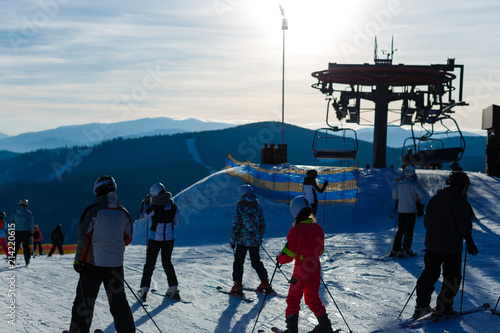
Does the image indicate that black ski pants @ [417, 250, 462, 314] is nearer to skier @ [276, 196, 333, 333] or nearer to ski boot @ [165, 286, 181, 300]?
skier @ [276, 196, 333, 333]

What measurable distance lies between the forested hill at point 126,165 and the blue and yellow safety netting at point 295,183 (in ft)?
293

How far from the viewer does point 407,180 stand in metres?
10.6

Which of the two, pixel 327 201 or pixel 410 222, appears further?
pixel 327 201

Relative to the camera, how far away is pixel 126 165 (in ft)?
552

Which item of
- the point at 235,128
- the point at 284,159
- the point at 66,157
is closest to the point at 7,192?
the point at 66,157

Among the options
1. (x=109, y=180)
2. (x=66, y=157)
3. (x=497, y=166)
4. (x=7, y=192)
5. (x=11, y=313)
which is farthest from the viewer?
(x=66, y=157)

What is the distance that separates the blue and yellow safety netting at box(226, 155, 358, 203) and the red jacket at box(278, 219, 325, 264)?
48.4 feet

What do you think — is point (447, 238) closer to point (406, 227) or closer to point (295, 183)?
point (406, 227)

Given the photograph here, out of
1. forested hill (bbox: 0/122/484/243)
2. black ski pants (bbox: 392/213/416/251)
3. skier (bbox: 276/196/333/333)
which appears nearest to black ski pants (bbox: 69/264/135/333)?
skier (bbox: 276/196/333/333)

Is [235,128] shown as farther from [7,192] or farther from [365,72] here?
[365,72]

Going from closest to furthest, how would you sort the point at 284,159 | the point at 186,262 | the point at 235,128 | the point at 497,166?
the point at 186,262, the point at 497,166, the point at 284,159, the point at 235,128

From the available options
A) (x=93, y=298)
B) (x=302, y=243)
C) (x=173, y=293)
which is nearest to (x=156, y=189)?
(x=173, y=293)

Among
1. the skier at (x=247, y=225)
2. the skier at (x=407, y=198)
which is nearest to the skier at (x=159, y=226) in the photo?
the skier at (x=247, y=225)

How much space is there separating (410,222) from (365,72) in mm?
11883
